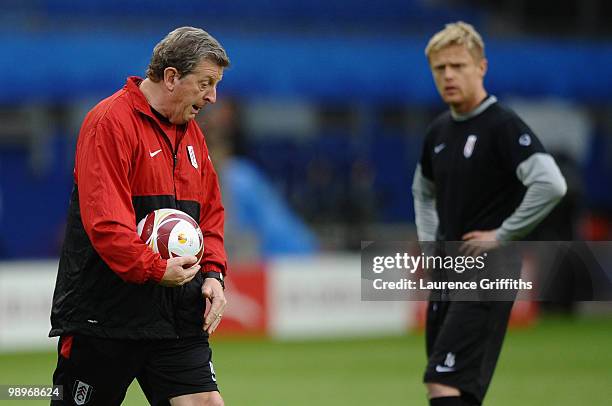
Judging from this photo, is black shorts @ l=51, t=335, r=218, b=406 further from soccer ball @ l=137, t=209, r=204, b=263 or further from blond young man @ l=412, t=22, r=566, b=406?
blond young man @ l=412, t=22, r=566, b=406

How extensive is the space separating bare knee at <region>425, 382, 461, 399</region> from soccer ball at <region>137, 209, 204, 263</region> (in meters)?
1.90

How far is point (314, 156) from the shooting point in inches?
797

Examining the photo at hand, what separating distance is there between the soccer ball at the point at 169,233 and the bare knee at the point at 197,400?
0.61m

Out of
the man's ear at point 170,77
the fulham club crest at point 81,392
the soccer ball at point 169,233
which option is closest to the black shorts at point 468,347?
the soccer ball at point 169,233

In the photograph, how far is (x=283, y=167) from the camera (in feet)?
65.9

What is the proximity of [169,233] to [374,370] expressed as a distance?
696 cm

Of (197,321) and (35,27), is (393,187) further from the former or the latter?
(197,321)

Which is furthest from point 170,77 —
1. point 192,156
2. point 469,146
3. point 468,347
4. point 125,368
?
point 468,347

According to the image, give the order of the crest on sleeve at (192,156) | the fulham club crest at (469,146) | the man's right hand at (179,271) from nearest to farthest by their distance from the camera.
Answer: the man's right hand at (179,271), the crest on sleeve at (192,156), the fulham club crest at (469,146)

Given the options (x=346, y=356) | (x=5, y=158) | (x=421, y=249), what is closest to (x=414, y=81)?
(x=346, y=356)

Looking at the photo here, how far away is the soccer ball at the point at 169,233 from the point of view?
5.12 m

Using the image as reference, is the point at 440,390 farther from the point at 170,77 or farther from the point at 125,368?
the point at 170,77

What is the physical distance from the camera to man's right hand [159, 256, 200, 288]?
5.00 meters

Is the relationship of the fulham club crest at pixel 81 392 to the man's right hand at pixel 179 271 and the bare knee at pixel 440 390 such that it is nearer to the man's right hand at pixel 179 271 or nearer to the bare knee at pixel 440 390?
the man's right hand at pixel 179 271
